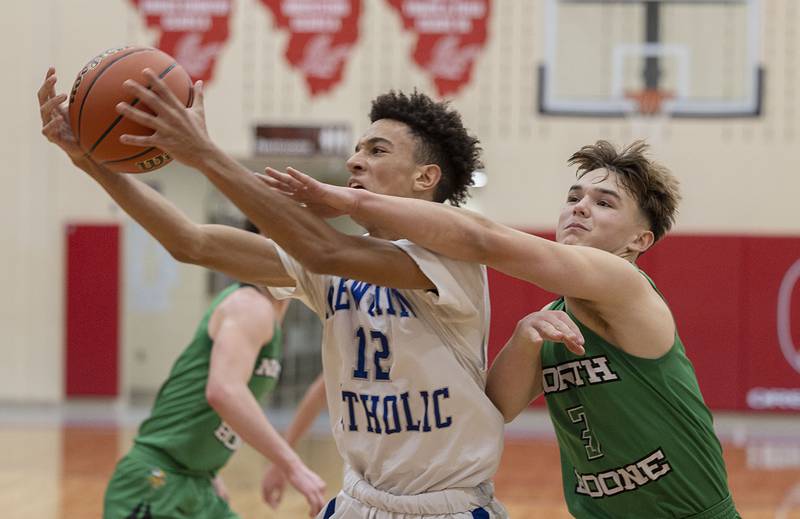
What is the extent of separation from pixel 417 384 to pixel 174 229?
2.52 ft

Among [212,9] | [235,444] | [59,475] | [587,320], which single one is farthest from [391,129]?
[212,9]

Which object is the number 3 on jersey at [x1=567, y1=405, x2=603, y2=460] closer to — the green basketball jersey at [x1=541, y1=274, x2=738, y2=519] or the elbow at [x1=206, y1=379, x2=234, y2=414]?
the green basketball jersey at [x1=541, y1=274, x2=738, y2=519]

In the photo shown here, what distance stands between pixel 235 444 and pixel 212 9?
8.03 meters

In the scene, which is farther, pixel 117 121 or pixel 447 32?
pixel 447 32

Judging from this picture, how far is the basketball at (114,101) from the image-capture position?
2.60 m

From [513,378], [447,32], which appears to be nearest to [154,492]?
[513,378]

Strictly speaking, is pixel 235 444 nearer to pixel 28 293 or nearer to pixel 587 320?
pixel 587 320

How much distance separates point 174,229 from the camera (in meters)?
2.86

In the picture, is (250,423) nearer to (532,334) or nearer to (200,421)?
(200,421)

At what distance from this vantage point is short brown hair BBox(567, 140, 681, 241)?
3141 mm

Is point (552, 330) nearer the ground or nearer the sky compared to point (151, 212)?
nearer the ground

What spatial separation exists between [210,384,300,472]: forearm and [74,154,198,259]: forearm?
1.01 meters

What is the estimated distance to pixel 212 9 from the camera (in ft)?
37.2

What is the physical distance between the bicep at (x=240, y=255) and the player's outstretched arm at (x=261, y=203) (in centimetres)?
43
